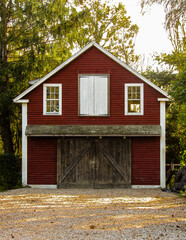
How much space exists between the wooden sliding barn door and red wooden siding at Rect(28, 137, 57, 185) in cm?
29

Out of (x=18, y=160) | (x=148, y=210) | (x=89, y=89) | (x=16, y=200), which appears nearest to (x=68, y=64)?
(x=89, y=89)

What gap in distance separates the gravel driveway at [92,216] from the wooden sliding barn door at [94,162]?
2903mm

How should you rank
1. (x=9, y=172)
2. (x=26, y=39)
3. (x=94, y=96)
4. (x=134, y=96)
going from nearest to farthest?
1. (x=9, y=172)
2. (x=94, y=96)
3. (x=134, y=96)
4. (x=26, y=39)

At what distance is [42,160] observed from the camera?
59.6 ft

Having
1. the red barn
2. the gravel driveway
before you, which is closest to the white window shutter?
the red barn

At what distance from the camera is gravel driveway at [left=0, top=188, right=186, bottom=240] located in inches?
320

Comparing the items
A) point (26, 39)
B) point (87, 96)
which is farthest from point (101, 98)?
A: point (26, 39)

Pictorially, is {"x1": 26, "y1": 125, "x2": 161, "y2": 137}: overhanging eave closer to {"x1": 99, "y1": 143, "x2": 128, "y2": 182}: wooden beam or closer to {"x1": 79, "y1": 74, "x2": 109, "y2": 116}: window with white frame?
{"x1": 79, "y1": 74, "x2": 109, "y2": 116}: window with white frame

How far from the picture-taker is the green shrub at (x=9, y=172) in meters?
17.7

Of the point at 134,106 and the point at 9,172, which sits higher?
the point at 134,106

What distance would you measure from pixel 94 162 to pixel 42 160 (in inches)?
99.7

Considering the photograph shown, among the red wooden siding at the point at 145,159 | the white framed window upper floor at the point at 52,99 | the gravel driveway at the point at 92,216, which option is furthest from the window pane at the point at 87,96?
the gravel driveway at the point at 92,216

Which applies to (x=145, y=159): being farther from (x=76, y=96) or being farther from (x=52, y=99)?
(x=52, y=99)

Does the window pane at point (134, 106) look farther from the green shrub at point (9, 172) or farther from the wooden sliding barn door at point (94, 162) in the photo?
the green shrub at point (9, 172)
